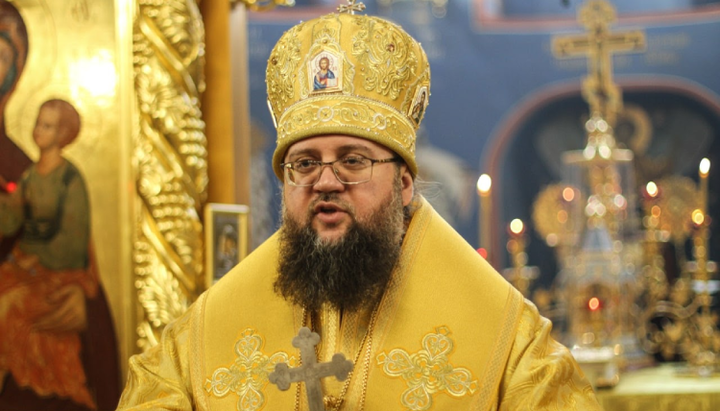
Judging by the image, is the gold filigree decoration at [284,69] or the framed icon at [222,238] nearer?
the gold filigree decoration at [284,69]

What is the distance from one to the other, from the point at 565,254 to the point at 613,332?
115 cm

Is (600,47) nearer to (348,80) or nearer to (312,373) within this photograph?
(348,80)

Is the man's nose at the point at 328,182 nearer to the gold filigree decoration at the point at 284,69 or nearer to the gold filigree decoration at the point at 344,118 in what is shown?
the gold filigree decoration at the point at 344,118

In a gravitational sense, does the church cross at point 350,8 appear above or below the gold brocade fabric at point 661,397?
above

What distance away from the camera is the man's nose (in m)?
2.96

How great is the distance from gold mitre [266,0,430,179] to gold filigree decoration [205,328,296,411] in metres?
0.58

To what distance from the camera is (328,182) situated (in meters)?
2.96

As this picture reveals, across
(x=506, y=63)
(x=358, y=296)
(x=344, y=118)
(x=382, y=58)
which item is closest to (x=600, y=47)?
(x=506, y=63)

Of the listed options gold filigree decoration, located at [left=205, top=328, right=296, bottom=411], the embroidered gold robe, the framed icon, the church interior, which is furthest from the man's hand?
gold filigree decoration, located at [left=205, top=328, right=296, bottom=411]

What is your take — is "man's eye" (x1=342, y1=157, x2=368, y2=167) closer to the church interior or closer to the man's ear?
the man's ear

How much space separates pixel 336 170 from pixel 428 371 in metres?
0.63

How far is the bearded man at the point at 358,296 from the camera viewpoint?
299cm

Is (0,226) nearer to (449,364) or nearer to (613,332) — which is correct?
(449,364)

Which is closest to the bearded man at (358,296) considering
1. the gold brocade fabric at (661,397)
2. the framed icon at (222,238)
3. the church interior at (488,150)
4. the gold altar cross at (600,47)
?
the church interior at (488,150)
